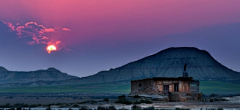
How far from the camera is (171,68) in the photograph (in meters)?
174

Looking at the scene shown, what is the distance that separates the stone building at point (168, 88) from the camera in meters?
44.1

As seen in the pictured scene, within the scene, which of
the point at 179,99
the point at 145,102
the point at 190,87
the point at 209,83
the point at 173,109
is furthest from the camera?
the point at 209,83

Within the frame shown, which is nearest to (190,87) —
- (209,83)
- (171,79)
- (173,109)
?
(171,79)

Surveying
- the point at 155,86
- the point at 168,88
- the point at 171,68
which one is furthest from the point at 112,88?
the point at 155,86

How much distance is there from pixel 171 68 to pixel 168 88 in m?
130

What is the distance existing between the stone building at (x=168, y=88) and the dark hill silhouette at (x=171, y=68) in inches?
4599

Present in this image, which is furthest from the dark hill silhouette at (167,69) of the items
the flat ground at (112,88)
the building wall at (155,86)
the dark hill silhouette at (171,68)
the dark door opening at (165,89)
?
the dark door opening at (165,89)

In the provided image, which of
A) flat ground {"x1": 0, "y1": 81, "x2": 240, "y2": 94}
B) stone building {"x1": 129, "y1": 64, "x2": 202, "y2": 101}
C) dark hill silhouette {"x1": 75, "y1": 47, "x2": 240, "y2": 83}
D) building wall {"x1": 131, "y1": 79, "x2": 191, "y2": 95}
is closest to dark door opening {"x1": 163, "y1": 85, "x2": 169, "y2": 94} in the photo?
stone building {"x1": 129, "y1": 64, "x2": 202, "y2": 101}

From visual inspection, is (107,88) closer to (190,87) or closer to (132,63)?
(132,63)

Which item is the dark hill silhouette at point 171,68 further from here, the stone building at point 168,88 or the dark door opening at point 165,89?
the dark door opening at point 165,89

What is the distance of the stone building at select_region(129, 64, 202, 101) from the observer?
4406 centimetres

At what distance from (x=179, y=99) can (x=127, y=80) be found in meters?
129

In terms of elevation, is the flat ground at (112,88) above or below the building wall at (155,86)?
above

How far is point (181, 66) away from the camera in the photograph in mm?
172875
